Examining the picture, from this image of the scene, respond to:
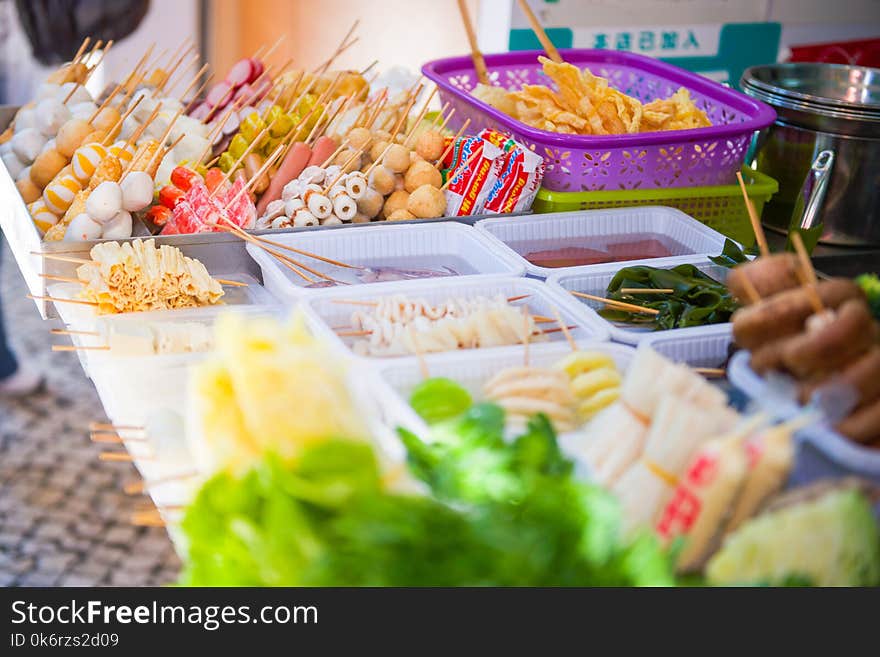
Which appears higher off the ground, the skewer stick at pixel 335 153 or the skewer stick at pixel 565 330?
the skewer stick at pixel 335 153

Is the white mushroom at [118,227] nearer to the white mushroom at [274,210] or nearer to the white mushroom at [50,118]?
the white mushroom at [274,210]

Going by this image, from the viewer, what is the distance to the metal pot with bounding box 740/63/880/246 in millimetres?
2883

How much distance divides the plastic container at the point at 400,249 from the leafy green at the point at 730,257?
0.50 metres

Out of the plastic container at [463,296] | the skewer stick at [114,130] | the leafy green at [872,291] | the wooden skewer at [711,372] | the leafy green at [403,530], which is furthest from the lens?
the skewer stick at [114,130]

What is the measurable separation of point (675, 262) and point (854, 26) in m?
3.21

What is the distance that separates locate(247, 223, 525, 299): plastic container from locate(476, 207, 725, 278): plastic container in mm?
79

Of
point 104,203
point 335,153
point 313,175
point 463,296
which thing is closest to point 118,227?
point 104,203

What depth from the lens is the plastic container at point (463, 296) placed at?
2.11 meters

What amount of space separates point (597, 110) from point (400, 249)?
0.74 metres

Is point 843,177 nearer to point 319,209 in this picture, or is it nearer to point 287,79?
point 319,209

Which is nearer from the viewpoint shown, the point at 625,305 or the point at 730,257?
the point at 625,305

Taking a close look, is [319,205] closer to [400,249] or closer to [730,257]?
[400,249]

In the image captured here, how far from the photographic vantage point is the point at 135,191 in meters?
2.56

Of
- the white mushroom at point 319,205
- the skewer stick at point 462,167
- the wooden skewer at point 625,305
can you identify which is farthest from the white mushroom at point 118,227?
the wooden skewer at point 625,305
